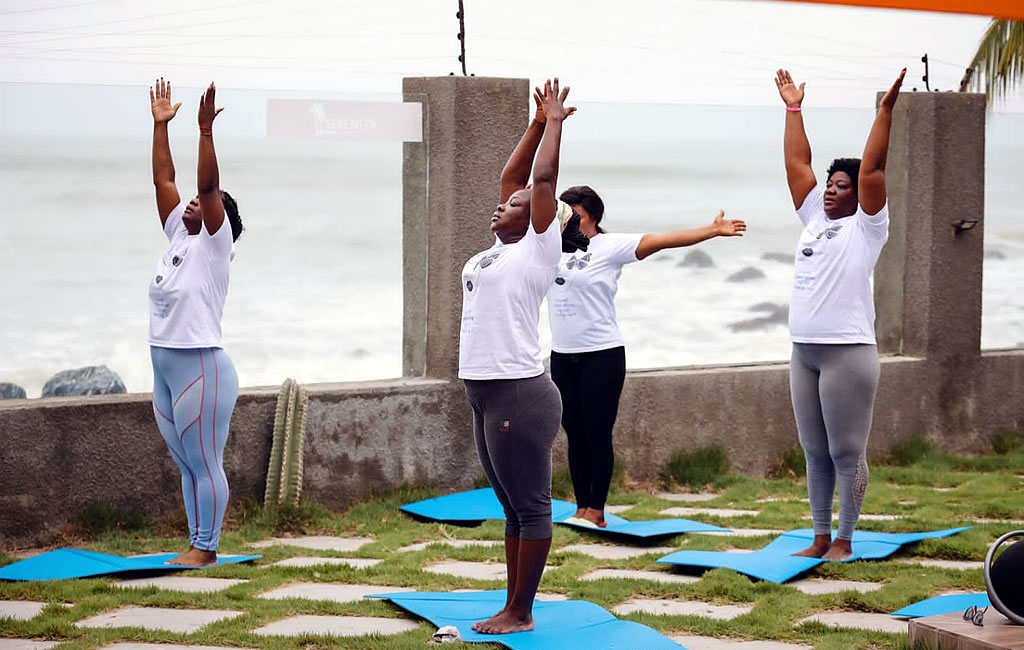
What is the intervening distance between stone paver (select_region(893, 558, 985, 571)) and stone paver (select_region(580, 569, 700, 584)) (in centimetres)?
110

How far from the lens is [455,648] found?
16.3 ft

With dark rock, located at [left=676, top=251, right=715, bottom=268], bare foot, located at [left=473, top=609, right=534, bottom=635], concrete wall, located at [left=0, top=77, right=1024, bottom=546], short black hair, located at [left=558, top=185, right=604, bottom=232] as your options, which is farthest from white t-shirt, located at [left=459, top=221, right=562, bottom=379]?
dark rock, located at [left=676, top=251, right=715, bottom=268]

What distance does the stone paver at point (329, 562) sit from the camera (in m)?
6.59

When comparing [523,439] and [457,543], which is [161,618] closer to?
[523,439]

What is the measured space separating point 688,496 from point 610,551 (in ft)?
6.04

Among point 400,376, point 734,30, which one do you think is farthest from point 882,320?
point 400,376

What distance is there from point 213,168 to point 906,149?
18.1 feet

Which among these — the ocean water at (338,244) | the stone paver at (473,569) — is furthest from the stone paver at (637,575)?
the ocean water at (338,244)

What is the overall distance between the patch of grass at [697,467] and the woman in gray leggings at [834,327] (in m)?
2.23

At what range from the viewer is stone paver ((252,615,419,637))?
17.2 ft

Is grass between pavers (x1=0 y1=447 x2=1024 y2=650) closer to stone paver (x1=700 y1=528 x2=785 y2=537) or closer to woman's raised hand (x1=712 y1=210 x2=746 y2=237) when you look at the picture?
stone paver (x1=700 y1=528 x2=785 y2=537)

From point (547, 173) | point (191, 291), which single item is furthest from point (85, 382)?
point (547, 173)

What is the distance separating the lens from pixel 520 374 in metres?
5.16

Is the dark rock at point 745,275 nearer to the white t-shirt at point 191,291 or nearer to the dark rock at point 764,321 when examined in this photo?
the dark rock at point 764,321
